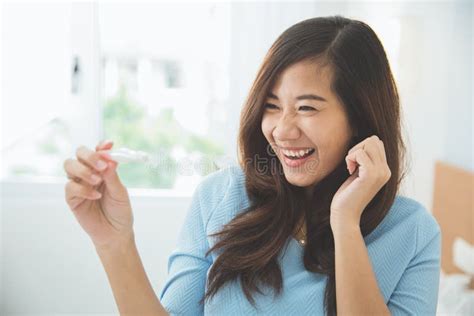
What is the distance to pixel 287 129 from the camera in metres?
1.03

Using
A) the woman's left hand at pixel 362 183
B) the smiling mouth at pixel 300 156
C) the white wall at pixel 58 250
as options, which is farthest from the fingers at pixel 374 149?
the white wall at pixel 58 250

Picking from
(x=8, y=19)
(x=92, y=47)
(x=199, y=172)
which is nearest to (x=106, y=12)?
(x=92, y=47)

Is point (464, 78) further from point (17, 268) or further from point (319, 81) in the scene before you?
point (17, 268)

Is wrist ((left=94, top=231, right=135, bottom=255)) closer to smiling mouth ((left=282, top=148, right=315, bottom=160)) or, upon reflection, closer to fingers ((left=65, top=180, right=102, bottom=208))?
fingers ((left=65, top=180, right=102, bottom=208))

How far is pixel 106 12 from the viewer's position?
8.13 feet

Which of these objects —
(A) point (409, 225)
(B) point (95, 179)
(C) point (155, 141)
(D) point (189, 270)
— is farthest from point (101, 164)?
(C) point (155, 141)

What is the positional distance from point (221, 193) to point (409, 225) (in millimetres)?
403

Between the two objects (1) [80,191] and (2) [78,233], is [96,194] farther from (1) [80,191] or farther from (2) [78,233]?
(2) [78,233]

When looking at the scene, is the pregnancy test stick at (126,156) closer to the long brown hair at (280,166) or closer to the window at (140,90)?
the long brown hair at (280,166)

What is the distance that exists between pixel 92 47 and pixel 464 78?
5.60ft

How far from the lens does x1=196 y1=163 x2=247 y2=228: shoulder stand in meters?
1.17

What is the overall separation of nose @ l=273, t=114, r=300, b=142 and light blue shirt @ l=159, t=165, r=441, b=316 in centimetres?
22

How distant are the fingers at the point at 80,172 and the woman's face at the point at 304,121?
15.3 inches

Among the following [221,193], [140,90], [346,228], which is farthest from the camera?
[140,90]
